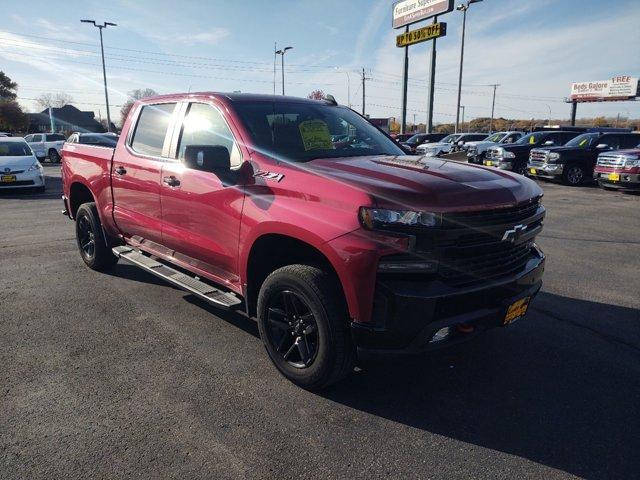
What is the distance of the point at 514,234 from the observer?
2.95 meters

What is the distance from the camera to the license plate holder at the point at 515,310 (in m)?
2.96

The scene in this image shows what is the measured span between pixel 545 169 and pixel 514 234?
1453cm

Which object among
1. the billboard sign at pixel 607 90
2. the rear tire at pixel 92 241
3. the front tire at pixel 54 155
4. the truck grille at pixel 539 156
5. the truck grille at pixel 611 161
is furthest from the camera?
the billboard sign at pixel 607 90

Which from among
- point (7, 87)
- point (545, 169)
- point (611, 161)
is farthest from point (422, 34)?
point (7, 87)

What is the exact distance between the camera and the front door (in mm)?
3445

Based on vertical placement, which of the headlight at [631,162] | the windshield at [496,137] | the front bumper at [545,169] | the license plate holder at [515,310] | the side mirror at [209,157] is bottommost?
the license plate holder at [515,310]

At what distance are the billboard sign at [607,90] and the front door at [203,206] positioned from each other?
6072 cm

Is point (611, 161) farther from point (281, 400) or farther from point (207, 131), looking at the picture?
point (281, 400)

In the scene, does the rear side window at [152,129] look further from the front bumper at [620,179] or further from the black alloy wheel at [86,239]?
the front bumper at [620,179]

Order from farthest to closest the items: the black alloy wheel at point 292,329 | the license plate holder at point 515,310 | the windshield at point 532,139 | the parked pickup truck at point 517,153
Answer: the windshield at point 532,139 < the parked pickup truck at point 517,153 < the black alloy wheel at point 292,329 < the license plate holder at point 515,310

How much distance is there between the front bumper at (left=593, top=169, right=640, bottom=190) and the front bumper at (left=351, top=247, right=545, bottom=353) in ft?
41.3

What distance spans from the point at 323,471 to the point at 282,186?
1652mm

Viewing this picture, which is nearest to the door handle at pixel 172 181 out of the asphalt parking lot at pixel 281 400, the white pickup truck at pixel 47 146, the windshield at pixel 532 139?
the asphalt parking lot at pixel 281 400

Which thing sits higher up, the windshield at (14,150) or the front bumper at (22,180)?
the windshield at (14,150)
